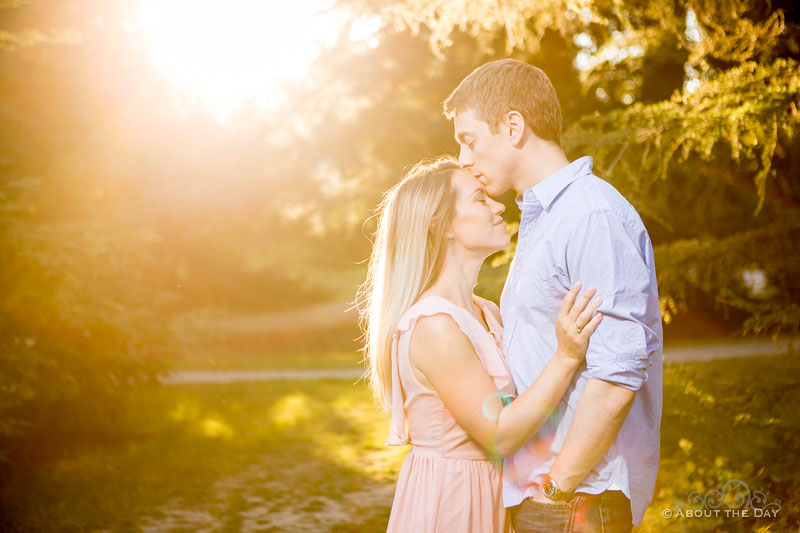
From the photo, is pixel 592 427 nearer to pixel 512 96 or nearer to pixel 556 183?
pixel 556 183

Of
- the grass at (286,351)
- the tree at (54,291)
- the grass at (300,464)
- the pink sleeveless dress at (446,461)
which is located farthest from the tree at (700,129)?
the grass at (286,351)

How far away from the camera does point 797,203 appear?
564 cm

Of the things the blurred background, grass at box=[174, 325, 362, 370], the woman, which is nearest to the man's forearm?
the woman

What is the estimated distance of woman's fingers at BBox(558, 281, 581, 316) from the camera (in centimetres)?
209

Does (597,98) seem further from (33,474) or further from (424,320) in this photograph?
(33,474)

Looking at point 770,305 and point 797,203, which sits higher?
point 797,203

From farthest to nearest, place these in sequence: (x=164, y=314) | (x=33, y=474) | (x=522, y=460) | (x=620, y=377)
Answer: (x=164, y=314) < (x=33, y=474) < (x=522, y=460) < (x=620, y=377)

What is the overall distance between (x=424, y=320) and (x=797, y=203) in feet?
14.7

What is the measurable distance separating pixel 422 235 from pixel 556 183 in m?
0.55

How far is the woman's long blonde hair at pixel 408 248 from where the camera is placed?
265cm

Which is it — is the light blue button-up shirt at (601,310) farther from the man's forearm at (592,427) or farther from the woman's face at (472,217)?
Answer: the woman's face at (472,217)

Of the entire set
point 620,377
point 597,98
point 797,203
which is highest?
point 597,98

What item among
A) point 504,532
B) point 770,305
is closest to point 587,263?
point 504,532

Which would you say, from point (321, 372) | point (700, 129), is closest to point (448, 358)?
point (700, 129)
